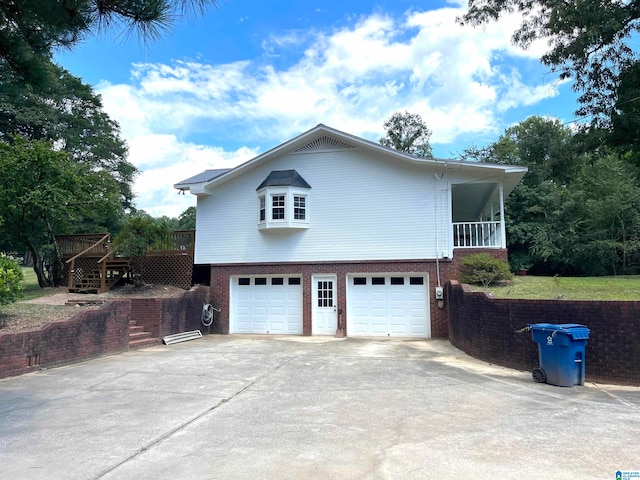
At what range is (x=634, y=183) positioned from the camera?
25.4 m

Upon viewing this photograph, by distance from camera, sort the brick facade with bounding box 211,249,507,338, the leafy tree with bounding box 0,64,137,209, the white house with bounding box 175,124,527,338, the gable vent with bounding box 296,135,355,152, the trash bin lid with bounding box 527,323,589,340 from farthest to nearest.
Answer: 1. the leafy tree with bounding box 0,64,137,209
2. the gable vent with bounding box 296,135,355,152
3. the white house with bounding box 175,124,527,338
4. the brick facade with bounding box 211,249,507,338
5. the trash bin lid with bounding box 527,323,589,340

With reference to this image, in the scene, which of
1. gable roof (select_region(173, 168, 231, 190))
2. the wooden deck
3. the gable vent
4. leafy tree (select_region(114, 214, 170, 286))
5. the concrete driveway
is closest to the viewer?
the concrete driveway

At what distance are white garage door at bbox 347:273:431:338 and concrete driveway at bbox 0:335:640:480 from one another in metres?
4.86

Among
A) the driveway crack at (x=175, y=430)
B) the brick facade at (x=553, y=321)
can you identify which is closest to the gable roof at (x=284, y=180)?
the brick facade at (x=553, y=321)

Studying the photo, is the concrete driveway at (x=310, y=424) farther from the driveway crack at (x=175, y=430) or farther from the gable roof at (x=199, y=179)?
the gable roof at (x=199, y=179)

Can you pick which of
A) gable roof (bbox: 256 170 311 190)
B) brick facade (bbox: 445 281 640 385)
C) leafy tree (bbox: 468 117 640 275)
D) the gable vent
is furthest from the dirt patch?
leafy tree (bbox: 468 117 640 275)

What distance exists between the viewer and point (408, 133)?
33719 millimetres

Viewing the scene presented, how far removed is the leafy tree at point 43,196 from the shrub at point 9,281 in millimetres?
7154

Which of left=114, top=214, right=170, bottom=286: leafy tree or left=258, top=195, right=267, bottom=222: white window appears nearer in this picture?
left=114, top=214, right=170, bottom=286: leafy tree

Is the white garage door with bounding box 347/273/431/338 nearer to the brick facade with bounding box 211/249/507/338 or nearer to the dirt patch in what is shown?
the brick facade with bounding box 211/249/507/338

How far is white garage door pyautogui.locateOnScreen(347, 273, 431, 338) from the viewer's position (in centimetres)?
1401

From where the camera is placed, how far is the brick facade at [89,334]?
26.5 feet

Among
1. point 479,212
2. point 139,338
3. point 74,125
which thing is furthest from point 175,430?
point 74,125

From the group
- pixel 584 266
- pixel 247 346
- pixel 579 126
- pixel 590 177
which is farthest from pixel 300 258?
pixel 590 177
